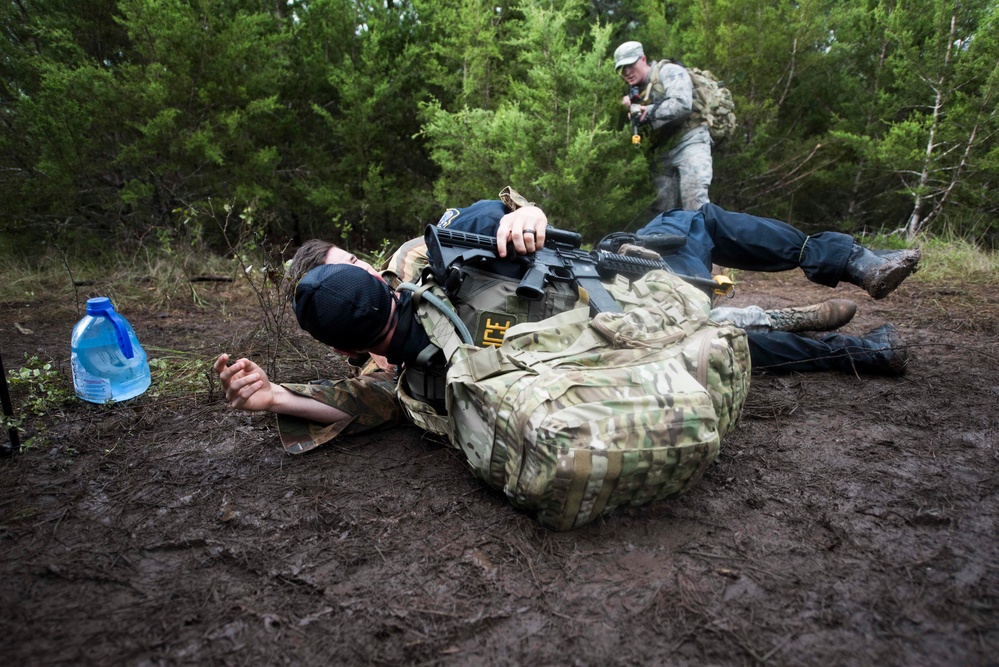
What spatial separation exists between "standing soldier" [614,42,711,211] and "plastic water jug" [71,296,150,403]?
4.32 metres

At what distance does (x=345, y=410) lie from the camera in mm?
2387

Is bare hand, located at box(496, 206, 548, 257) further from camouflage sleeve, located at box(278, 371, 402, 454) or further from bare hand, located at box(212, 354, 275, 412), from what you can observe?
bare hand, located at box(212, 354, 275, 412)

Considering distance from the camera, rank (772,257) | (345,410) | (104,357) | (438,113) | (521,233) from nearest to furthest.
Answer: (521,233), (345,410), (104,357), (772,257), (438,113)

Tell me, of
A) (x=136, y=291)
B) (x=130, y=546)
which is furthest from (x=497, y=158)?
(x=130, y=546)

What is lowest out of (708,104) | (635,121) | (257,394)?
(257,394)

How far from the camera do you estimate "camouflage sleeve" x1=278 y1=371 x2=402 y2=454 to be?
230 cm

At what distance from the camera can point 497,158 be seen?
16.4 feet

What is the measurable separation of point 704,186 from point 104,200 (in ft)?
18.0

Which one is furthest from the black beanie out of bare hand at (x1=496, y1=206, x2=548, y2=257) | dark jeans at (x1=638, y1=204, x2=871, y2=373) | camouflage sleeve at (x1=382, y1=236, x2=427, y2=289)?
dark jeans at (x1=638, y1=204, x2=871, y2=373)

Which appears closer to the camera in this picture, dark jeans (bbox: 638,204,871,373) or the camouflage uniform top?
dark jeans (bbox: 638,204,871,373)

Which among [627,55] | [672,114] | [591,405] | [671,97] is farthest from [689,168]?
[591,405]

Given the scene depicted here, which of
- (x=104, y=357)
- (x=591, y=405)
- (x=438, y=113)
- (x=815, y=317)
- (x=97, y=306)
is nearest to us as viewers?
(x=591, y=405)

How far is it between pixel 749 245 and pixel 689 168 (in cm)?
261

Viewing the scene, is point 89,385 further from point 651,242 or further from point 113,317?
point 651,242
